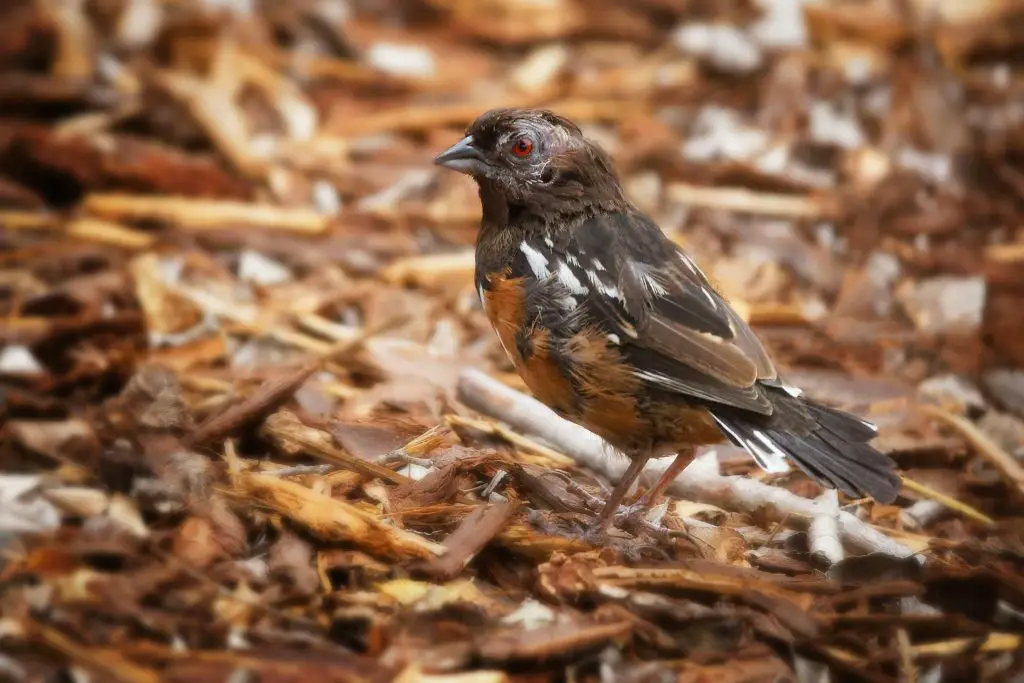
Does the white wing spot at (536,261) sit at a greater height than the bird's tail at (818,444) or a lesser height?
greater

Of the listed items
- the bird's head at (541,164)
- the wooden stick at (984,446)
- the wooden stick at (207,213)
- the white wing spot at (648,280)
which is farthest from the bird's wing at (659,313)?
the wooden stick at (207,213)

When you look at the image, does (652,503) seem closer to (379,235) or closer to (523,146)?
(523,146)

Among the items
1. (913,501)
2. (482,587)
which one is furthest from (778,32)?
(482,587)

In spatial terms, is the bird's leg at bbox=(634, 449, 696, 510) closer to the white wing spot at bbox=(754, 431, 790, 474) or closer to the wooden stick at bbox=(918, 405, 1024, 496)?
the white wing spot at bbox=(754, 431, 790, 474)

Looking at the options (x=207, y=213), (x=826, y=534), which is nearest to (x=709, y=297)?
(x=826, y=534)

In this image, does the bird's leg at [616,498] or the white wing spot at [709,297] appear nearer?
the bird's leg at [616,498]

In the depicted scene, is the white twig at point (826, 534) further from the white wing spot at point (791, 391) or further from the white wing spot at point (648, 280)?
the white wing spot at point (648, 280)

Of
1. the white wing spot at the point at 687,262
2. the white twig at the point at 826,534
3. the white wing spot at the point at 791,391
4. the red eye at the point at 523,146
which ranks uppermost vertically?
the red eye at the point at 523,146

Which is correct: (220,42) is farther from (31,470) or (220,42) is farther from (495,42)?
(31,470)
